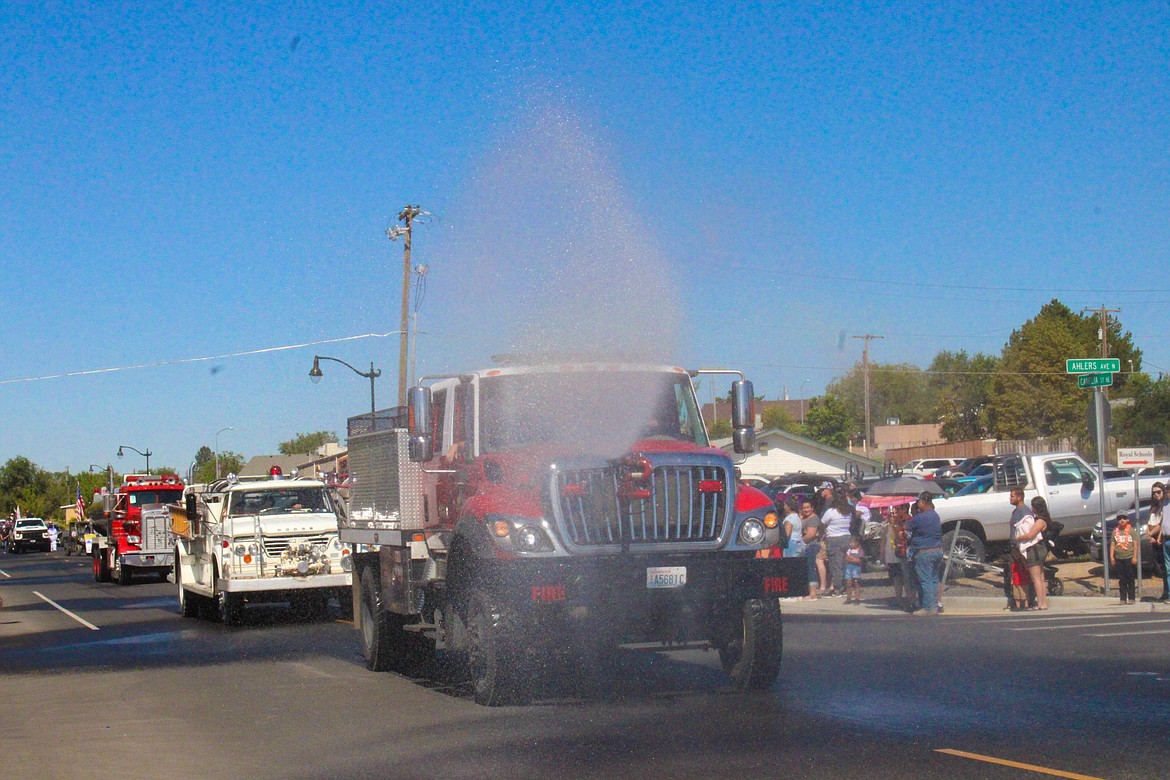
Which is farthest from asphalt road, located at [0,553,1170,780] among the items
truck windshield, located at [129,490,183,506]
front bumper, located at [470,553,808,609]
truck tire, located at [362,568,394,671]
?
truck windshield, located at [129,490,183,506]

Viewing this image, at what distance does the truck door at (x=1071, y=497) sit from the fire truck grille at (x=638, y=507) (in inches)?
558

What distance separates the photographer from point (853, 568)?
69.1 ft

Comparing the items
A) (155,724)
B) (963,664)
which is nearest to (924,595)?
(963,664)

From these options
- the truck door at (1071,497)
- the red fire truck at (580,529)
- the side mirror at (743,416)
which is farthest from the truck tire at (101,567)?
the side mirror at (743,416)

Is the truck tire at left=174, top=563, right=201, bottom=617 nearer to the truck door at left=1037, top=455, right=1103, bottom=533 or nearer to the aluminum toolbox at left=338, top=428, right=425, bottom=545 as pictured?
the aluminum toolbox at left=338, top=428, right=425, bottom=545

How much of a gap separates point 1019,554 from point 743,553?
956 cm

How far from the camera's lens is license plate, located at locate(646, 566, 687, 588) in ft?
32.8

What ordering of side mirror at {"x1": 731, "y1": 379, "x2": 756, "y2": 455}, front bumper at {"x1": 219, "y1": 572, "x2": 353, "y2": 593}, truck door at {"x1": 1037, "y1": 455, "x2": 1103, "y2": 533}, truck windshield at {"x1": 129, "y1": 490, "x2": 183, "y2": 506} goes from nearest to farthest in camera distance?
side mirror at {"x1": 731, "y1": 379, "x2": 756, "y2": 455} → front bumper at {"x1": 219, "y1": 572, "x2": 353, "y2": 593} → truck door at {"x1": 1037, "y1": 455, "x2": 1103, "y2": 533} → truck windshield at {"x1": 129, "y1": 490, "x2": 183, "y2": 506}

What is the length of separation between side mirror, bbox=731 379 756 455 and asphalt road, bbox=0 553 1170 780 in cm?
214

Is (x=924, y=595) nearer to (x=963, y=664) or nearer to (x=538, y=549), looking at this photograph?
(x=963, y=664)

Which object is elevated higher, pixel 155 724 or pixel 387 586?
pixel 387 586

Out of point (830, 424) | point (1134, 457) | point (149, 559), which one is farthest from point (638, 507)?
point (830, 424)

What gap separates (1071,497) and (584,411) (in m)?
14.5

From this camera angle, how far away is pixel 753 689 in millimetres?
10859
